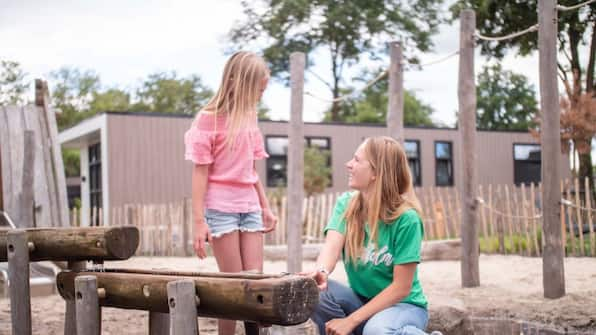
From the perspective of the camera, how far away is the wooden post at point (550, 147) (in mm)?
6254

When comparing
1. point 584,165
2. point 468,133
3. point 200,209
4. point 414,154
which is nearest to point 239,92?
point 200,209

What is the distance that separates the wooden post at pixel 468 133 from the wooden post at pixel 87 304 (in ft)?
16.3

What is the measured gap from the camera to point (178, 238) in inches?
599

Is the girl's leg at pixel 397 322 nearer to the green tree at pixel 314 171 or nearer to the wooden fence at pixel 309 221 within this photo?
the wooden fence at pixel 309 221

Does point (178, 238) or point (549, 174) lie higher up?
point (549, 174)

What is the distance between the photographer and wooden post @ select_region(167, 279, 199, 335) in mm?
2551

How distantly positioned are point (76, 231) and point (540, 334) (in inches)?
136

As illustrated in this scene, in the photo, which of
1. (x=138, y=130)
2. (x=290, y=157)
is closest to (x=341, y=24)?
(x=138, y=130)

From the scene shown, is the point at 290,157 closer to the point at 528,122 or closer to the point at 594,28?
the point at 594,28

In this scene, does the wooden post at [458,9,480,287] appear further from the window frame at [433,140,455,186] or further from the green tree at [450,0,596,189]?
the window frame at [433,140,455,186]

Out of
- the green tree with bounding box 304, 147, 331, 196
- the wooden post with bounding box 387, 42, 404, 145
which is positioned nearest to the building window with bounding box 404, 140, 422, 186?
the green tree with bounding box 304, 147, 331, 196

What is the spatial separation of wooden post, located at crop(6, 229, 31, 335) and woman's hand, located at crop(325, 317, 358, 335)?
148cm

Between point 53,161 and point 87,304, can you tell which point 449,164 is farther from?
point 87,304

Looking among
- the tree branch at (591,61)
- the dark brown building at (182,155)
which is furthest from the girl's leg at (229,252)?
the dark brown building at (182,155)
